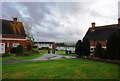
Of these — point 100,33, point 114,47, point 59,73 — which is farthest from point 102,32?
point 59,73

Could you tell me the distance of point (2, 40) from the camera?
43.1m

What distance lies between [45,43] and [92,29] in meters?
76.3

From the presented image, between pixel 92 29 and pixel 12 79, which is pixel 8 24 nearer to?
pixel 92 29

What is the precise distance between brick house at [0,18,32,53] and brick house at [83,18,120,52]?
19226mm

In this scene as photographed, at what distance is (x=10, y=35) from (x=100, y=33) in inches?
989

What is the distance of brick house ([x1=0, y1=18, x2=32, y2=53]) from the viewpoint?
43281mm

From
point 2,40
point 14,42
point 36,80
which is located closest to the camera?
point 36,80

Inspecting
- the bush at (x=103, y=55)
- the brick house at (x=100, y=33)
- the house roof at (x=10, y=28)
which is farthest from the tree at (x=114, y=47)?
the house roof at (x=10, y=28)

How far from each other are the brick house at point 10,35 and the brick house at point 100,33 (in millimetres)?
19226

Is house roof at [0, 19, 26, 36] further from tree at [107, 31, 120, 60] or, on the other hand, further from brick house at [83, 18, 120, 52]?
tree at [107, 31, 120, 60]

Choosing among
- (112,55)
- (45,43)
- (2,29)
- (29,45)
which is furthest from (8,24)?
(45,43)

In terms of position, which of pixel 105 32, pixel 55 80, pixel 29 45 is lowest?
pixel 55 80

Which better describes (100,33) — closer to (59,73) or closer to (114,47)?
(114,47)

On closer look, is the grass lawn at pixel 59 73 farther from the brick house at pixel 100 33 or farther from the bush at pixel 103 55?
the brick house at pixel 100 33
